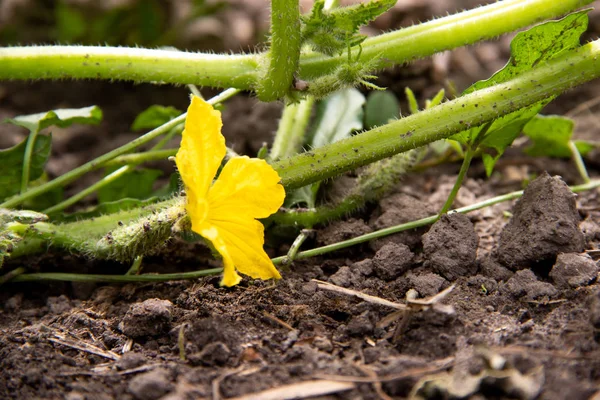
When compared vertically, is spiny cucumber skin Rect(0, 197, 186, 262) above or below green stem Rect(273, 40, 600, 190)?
below

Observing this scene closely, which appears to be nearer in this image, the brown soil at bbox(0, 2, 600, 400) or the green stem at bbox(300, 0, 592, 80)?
the brown soil at bbox(0, 2, 600, 400)

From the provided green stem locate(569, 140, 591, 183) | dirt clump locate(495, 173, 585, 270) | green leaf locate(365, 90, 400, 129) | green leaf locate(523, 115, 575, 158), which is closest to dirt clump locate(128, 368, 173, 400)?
dirt clump locate(495, 173, 585, 270)

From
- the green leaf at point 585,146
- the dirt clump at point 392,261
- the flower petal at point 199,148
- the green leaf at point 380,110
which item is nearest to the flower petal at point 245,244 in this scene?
the flower petal at point 199,148

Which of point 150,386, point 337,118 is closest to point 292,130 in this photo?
point 337,118

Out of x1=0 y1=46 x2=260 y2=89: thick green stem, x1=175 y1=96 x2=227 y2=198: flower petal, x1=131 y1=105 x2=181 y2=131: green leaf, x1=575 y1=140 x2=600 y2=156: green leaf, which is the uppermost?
x1=575 y1=140 x2=600 y2=156: green leaf

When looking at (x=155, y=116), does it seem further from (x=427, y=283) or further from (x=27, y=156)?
(x=427, y=283)

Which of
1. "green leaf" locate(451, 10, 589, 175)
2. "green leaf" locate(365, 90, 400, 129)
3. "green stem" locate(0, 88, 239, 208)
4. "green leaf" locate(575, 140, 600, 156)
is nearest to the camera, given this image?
"green leaf" locate(451, 10, 589, 175)

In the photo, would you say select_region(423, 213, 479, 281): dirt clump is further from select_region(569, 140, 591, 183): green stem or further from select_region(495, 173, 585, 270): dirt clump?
select_region(569, 140, 591, 183): green stem

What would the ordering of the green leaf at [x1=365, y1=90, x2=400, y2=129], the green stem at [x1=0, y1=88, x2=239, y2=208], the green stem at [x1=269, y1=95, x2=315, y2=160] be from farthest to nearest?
1. the green leaf at [x1=365, y1=90, x2=400, y2=129]
2. the green stem at [x1=269, y1=95, x2=315, y2=160]
3. the green stem at [x1=0, y1=88, x2=239, y2=208]
